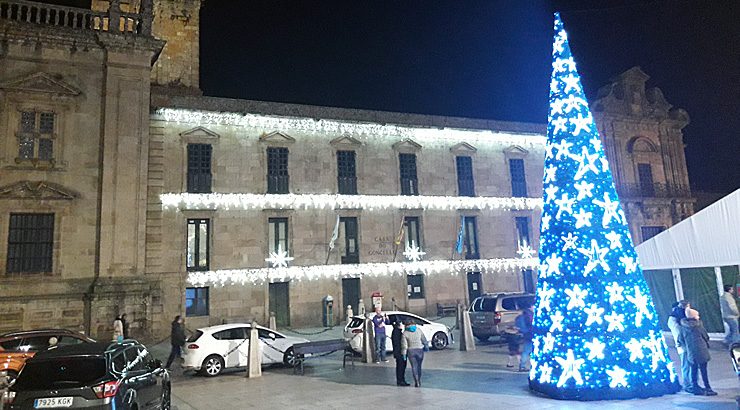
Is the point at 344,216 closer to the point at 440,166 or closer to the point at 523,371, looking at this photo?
the point at 440,166

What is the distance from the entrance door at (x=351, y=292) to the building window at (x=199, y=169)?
8.43 m

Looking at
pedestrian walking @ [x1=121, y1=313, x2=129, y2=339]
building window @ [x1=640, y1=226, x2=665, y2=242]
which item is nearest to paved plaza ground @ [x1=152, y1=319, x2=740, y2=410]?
pedestrian walking @ [x1=121, y1=313, x2=129, y2=339]

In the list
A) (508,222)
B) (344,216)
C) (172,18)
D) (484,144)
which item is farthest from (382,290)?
(172,18)

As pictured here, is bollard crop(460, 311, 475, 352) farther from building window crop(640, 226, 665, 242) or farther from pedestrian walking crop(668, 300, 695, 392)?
building window crop(640, 226, 665, 242)

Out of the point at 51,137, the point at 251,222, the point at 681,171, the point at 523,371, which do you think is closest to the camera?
the point at 523,371

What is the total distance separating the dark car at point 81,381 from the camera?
6836mm

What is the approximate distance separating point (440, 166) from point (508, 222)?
5625 mm

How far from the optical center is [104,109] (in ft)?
68.2

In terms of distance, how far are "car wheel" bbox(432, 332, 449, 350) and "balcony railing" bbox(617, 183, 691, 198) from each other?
2274 cm

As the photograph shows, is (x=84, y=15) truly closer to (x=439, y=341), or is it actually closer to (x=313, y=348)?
(x=313, y=348)

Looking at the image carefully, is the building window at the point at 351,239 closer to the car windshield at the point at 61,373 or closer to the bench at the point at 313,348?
the bench at the point at 313,348

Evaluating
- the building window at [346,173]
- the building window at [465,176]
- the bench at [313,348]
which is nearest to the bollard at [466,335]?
the bench at [313,348]

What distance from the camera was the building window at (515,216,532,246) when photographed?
30.0 meters

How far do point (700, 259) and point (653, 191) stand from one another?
22.1m
